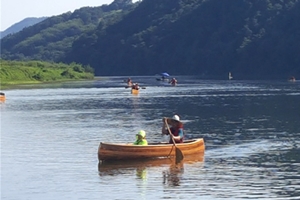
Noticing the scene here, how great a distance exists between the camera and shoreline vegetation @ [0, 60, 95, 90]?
15038 centimetres

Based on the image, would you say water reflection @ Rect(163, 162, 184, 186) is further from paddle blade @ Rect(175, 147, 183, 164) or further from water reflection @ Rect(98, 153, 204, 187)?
paddle blade @ Rect(175, 147, 183, 164)

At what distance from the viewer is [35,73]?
6580 inches

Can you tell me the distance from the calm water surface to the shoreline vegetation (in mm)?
69648

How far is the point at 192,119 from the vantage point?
62469 mm

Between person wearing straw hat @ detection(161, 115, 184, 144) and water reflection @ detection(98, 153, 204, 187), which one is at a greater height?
person wearing straw hat @ detection(161, 115, 184, 144)

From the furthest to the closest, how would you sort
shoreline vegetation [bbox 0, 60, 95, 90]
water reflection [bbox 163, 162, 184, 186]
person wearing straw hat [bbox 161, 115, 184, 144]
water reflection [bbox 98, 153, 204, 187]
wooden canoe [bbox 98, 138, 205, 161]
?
shoreline vegetation [bbox 0, 60, 95, 90], person wearing straw hat [bbox 161, 115, 184, 144], wooden canoe [bbox 98, 138, 205, 161], water reflection [bbox 98, 153, 204, 187], water reflection [bbox 163, 162, 184, 186]

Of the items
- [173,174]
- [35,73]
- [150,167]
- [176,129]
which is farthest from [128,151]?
[35,73]

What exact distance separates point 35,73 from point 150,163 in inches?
5212

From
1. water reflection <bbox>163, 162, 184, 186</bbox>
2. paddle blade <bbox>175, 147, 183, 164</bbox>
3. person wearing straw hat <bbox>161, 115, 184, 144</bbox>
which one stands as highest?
person wearing straw hat <bbox>161, 115, 184, 144</bbox>

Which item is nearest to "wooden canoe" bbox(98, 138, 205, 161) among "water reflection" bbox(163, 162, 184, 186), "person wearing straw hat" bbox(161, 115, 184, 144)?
"water reflection" bbox(163, 162, 184, 186)

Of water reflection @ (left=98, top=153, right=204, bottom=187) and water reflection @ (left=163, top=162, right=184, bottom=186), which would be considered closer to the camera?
water reflection @ (left=163, top=162, right=184, bottom=186)

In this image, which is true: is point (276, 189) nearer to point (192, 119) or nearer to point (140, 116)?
point (192, 119)

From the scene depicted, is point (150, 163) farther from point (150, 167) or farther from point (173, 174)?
point (173, 174)

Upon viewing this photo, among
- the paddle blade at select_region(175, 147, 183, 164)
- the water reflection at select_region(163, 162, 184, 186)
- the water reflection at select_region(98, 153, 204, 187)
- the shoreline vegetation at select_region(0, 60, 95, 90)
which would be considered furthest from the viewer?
the shoreline vegetation at select_region(0, 60, 95, 90)
